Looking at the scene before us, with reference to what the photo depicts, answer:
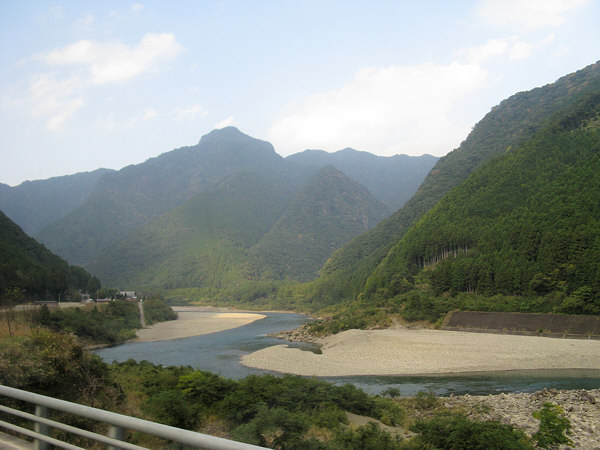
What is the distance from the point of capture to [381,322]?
63344 millimetres

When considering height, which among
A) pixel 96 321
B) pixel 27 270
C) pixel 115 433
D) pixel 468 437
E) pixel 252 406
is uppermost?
pixel 115 433

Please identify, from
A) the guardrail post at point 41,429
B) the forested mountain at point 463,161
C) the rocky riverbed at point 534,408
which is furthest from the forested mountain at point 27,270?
the forested mountain at point 463,161

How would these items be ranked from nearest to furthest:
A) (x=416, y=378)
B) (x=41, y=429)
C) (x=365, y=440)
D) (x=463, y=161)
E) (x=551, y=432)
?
(x=41, y=429), (x=365, y=440), (x=551, y=432), (x=416, y=378), (x=463, y=161)

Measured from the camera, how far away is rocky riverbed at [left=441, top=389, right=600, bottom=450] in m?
18.7

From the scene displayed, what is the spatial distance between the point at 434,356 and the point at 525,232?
1296 inches

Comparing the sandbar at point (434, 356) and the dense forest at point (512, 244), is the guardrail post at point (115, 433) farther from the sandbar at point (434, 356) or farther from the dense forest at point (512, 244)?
the dense forest at point (512, 244)

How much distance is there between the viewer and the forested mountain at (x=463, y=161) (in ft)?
387

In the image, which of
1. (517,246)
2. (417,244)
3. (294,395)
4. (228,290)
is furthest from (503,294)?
(228,290)

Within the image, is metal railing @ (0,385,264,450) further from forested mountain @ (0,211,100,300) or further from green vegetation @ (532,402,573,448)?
forested mountain @ (0,211,100,300)

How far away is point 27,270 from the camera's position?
69188mm

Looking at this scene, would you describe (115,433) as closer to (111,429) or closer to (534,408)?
(111,429)

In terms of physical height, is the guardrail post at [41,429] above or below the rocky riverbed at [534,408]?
above

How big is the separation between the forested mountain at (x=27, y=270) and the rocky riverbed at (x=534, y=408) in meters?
55.2

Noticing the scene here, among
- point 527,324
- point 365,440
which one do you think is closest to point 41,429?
point 365,440
